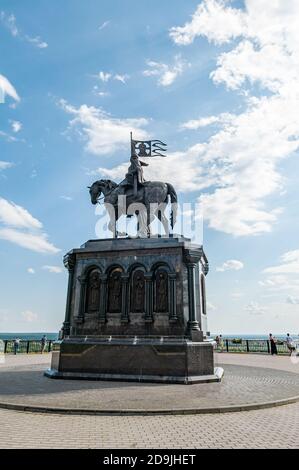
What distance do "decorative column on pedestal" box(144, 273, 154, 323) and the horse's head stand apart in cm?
549

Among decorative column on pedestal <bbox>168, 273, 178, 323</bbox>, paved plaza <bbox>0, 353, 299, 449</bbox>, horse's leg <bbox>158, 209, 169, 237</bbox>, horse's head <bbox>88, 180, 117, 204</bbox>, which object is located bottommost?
paved plaza <bbox>0, 353, 299, 449</bbox>

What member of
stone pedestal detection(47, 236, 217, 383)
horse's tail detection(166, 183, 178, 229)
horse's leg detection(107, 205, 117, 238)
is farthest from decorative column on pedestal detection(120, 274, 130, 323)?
horse's tail detection(166, 183, 178, 229)

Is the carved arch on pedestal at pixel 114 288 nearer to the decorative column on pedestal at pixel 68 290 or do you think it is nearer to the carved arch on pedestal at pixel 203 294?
the decorative column on pedestal at pixel 68 290

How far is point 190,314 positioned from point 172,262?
233 centimetres

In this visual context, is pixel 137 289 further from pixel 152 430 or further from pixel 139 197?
pixel 152 430

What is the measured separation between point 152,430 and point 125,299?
27.2ft

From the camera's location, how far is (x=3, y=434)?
21.1 feet

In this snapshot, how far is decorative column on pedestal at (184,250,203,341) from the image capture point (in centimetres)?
1365

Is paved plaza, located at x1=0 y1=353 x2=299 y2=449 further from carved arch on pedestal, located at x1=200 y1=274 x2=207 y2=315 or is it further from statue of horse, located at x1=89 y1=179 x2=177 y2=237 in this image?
statue of horse, located at x1=89 y1=179 x2=177 y2=237

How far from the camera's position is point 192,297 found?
47.0 ft

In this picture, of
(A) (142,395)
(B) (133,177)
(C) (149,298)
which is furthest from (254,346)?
Answer: (A) (142,395)
